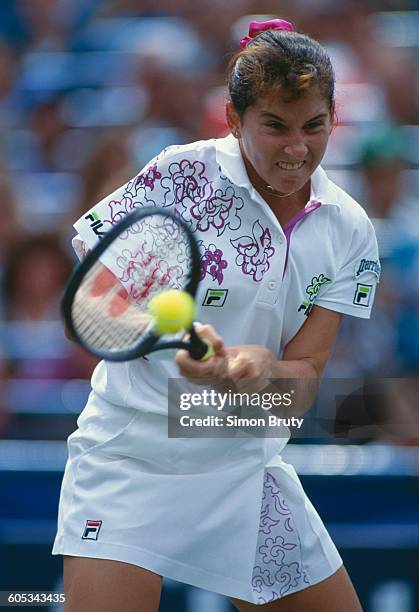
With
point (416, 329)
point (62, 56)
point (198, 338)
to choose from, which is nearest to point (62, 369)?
point (416, 329)

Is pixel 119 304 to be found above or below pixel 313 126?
below

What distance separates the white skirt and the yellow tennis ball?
1.36 feet

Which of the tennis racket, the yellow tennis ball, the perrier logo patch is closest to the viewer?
the yellow tennis ball

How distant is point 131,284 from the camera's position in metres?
2.32

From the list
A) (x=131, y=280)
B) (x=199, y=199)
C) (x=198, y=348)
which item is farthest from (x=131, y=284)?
(x=198, y=348)

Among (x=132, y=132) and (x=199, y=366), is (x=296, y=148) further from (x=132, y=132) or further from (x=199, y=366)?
Result: (x=132, y=132)

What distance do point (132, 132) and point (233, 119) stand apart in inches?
91.6

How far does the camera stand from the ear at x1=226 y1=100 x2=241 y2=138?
2334mm

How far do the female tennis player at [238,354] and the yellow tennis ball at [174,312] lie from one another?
0.79 feet

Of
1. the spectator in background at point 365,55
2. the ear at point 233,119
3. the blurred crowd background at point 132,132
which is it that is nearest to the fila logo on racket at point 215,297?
the ear at point 233,119

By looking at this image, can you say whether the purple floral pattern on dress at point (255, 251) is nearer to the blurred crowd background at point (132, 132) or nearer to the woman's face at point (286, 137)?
the woman's face at point (286, 137)

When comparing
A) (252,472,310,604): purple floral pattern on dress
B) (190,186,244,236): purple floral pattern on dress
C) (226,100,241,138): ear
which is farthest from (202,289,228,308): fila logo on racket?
(252,472,310,604): purple floral pattern on dress

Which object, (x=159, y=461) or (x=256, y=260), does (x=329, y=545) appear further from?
(x=256, y=260)

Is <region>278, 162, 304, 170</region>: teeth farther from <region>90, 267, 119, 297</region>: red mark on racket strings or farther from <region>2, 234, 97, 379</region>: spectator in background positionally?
<region>2, 234, 97, 379</region>: spectator in background
